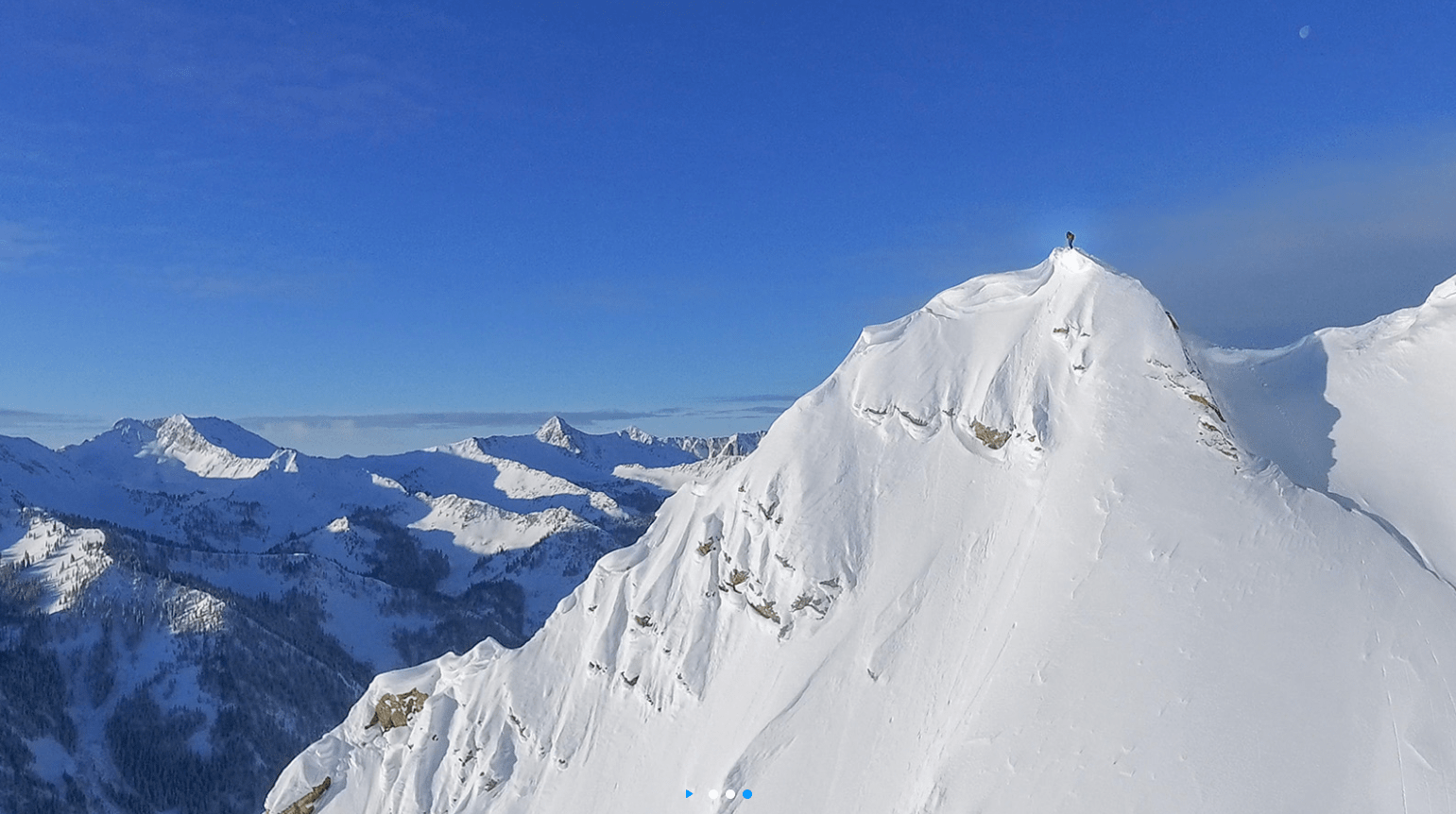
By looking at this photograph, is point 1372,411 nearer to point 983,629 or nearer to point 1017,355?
point 1017,355

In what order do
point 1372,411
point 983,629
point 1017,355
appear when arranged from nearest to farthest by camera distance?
1. point 983,629
2. point 1372,411
3. point 1017,355

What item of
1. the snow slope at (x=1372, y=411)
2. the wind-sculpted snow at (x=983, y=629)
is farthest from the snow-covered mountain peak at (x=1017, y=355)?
the snow slope at (x=1372, y=411)

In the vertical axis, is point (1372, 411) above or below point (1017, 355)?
below

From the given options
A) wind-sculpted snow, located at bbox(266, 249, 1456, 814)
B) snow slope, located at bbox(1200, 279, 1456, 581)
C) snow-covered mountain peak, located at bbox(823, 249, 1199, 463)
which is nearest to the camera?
wind-sculpted snow, located at bbox(266, 249, 1456, 814)

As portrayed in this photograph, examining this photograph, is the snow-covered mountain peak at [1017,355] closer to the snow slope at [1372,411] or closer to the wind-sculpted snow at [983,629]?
the wind-sculpted snow at [983,629]

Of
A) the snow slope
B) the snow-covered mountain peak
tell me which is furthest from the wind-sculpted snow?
the snow slope

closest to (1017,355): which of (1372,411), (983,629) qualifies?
(983,629)

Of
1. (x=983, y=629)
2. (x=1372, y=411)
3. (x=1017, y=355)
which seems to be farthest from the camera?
(x=1017, y=355)

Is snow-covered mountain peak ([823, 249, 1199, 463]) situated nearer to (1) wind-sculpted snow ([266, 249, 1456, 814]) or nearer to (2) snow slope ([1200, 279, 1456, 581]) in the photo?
(1) wind-sculpted snow ([266, 249, 1456, 814])

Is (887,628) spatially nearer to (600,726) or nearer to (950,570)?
(950,570)
